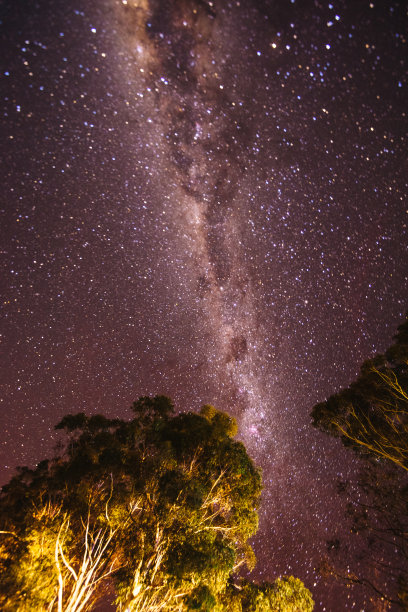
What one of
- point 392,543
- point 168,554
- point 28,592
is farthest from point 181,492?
point 392,543

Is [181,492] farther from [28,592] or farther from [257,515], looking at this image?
[28,592]

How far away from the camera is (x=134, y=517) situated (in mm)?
9789

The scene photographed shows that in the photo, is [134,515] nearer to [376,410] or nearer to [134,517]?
[134,517]

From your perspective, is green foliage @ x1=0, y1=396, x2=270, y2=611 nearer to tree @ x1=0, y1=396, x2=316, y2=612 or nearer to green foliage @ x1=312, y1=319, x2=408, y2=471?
tree @ x1=0, y1=396, x2=316, y2=612

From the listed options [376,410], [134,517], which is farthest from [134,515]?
[376,410]

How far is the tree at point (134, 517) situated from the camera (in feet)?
Answer: 27.7

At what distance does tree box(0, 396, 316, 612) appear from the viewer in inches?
332

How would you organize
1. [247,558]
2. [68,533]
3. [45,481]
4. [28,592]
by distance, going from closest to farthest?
[28,592] < [68,533] < [45,481] < [247,558]

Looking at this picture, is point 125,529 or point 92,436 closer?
point 125,529

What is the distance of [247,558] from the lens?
11.6m

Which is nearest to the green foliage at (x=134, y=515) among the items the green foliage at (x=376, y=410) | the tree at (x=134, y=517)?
the tree at (x=134, y=517)

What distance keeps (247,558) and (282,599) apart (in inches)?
182

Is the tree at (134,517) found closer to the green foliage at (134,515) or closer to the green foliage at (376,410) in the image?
the green foliage at (134,515)

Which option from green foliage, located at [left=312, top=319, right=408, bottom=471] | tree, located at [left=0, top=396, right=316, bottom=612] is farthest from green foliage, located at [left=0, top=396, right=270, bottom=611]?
green foliage, located at [left=312, top=319, right=408, bottom=471]
